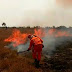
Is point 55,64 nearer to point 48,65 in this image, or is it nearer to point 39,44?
point 48,65

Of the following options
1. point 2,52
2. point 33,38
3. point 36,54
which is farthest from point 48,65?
point 2,52

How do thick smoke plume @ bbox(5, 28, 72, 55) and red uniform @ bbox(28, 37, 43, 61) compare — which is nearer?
red uniform @ bbox(28, 37, 43, 61)

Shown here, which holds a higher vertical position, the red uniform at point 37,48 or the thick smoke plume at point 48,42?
the red uniform at point 37,48

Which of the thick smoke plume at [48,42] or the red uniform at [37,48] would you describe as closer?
the red uniform at [37,48]

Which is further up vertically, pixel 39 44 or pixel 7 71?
pixel 39 44

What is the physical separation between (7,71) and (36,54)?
1916mm

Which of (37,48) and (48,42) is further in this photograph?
(48,42)

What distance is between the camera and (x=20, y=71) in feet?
24.0

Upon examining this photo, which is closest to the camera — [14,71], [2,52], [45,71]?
[14,71]

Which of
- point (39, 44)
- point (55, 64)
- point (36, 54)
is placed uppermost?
point (39, 44)

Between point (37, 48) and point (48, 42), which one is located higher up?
point (37, 48)

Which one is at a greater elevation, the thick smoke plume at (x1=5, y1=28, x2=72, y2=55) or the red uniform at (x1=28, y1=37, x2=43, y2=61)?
the red uniform at (x1=28, y1=37, x2=43, y2=61)

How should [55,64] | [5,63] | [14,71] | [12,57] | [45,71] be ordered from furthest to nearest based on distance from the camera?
[12,57], [55,64], [5,63], [45,71], [14,71]

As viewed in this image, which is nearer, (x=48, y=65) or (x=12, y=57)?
(x=48, y=65)
